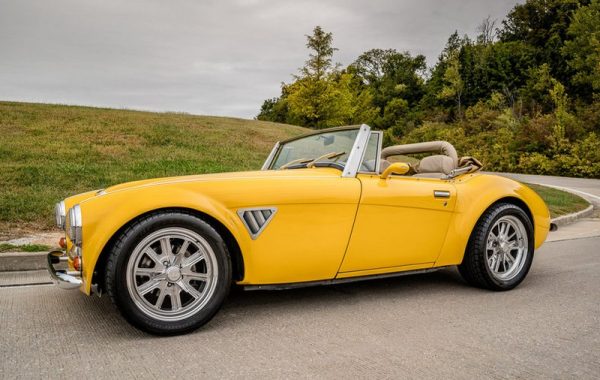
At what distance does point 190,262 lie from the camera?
10.0 feet

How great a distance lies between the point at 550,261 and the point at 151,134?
671 inches

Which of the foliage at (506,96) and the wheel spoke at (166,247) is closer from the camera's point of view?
the wheel spoke at (166,247)

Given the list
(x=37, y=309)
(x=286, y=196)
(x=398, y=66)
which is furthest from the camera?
(x=398, y=66)

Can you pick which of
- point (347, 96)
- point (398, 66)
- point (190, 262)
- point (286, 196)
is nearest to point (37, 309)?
point (190, 262)

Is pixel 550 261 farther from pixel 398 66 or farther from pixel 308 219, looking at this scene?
pixel 398 66

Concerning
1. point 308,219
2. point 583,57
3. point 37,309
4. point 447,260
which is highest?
→ point 583,57

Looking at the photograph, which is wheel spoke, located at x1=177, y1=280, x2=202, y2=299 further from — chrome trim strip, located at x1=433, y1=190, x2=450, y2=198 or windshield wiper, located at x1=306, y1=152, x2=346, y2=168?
chrome trim strip, located at x1=433, y1=190, x2=450, y2=198

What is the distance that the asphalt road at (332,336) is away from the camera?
8.25 ft

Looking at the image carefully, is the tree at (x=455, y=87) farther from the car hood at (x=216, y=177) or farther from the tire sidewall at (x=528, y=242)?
the car hood at (x=216, y=177)

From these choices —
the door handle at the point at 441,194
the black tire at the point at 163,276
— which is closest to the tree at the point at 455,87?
the door handle at the point at 441,194

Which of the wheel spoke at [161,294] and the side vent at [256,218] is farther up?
the side vent at [256,218]

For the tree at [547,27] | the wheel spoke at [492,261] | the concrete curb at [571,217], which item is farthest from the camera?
the tree at [547,27]

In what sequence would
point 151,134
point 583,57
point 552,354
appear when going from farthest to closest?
1. point 583,57
2. point 151,134
3. point 552,354

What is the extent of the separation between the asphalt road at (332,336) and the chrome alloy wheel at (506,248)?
0.21 meters
